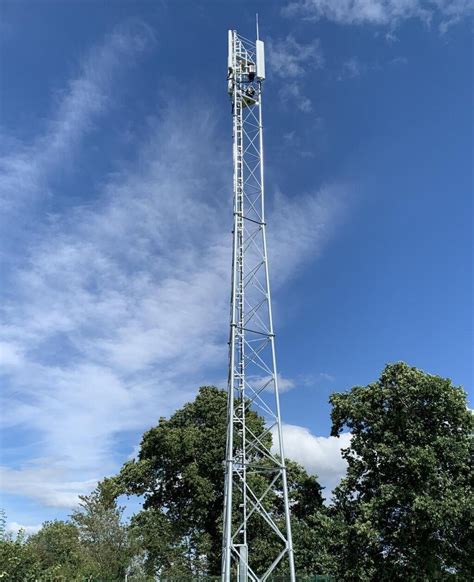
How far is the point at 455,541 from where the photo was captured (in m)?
22.6

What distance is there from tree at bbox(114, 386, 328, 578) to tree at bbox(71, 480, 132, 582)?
3.38ft

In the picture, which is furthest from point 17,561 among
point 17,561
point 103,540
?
point 103,540

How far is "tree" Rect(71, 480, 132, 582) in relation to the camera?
30.2m

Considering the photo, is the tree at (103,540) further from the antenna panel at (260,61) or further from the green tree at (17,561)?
the antenna panel at (260,61)

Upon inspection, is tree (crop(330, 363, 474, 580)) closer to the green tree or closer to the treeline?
the treeline

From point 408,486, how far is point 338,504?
3.84 metres

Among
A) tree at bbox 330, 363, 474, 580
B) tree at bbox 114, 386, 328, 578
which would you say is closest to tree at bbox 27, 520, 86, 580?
tree at bbox 114, 386, 328, 578

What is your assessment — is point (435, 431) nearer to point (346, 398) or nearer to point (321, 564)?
point (346, 398)

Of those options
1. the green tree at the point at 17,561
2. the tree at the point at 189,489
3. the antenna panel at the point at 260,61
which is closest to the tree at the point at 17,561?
the green tree at the point at 17,561

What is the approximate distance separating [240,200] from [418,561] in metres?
16.2

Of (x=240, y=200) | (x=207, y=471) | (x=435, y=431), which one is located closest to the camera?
(x=240, y=200)

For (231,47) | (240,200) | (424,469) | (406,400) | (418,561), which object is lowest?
(418,561)

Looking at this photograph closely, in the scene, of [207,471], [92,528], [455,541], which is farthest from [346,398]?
[92,528]

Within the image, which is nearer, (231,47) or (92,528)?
(231,47)
